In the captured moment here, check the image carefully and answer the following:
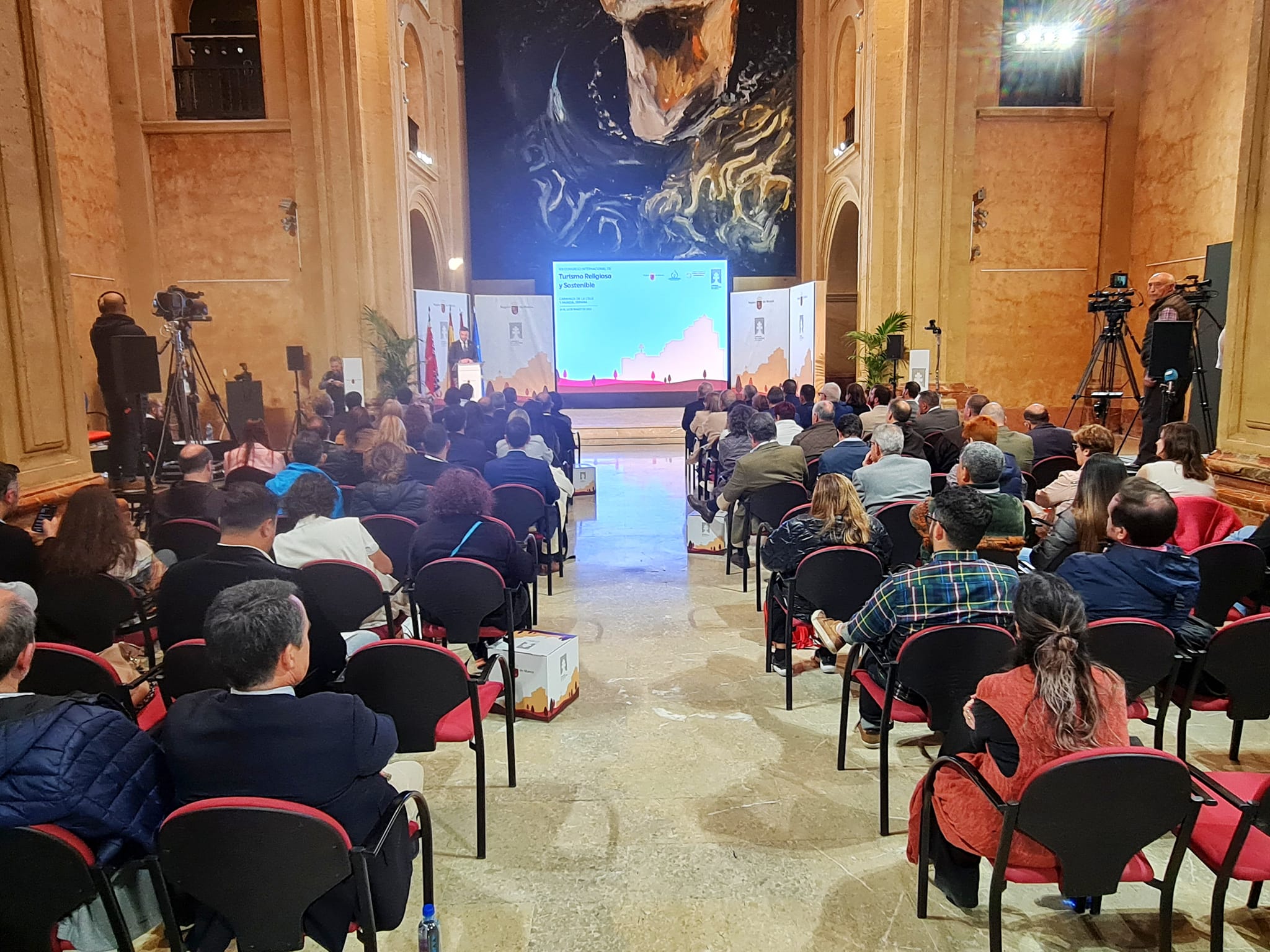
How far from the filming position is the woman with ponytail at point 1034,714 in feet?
6.39

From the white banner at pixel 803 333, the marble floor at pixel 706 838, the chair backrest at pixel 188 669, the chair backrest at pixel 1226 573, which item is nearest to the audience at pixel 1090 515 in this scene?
the chair backrest at pixel 1226 573

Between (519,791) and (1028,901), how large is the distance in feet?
5.92

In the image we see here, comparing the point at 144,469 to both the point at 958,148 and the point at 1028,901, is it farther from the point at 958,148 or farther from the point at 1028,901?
the point at 958,148

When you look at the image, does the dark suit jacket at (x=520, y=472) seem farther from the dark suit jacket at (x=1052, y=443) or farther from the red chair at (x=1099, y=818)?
the red chair at (x=1099, y=818)

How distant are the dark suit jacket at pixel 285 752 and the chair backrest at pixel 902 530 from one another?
11.5 ft

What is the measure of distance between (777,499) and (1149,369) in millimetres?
4163

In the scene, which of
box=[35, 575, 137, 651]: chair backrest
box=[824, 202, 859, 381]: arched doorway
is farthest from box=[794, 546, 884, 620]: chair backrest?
box=[824, 202, 859, 381]: arched doorway

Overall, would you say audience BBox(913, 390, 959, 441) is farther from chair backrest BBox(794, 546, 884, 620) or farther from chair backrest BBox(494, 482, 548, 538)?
chair backrest BBox(494, 482, 548, 538)

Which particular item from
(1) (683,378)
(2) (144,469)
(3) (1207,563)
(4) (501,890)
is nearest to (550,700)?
(4) (501,890)

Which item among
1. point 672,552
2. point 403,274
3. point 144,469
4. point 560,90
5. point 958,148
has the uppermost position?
point 560,90

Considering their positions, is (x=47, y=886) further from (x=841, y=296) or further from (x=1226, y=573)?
(x=841, y=296)

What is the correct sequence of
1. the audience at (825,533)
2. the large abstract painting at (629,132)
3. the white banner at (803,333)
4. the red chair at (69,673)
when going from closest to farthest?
the red chair at (69,673) < the audience at (825,533) < the white banner at (803,333) < the large abstract painting at (629,132)

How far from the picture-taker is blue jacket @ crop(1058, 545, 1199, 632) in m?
2.86

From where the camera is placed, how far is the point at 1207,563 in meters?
3.39
